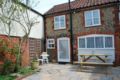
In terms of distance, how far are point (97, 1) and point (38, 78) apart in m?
10.1

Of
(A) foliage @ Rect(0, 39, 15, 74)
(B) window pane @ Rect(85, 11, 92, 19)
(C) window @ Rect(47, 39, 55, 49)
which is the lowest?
(A) foliage @ Rect(0, 39, 15, 74)

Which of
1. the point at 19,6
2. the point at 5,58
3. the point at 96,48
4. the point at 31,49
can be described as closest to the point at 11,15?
the point at 19,6

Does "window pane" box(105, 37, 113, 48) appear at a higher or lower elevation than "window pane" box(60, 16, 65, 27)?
lower

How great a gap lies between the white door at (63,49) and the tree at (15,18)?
14.9ft

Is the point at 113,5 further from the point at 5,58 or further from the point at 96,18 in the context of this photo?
the point at 5,58

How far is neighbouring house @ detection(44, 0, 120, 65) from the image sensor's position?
1590 cm

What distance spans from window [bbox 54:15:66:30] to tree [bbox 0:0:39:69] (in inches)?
167

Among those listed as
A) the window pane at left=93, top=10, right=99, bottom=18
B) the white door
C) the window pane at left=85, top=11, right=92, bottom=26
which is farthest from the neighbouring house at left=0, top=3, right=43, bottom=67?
the window pane at left=93, top=10, right=99, bottom=18

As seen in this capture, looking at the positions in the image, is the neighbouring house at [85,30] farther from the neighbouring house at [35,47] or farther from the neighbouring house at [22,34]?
the neighbouring house at [22,34]

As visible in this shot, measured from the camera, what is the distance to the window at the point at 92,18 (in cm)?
1689

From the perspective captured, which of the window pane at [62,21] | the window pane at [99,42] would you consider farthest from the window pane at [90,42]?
the window pane at [62,21]

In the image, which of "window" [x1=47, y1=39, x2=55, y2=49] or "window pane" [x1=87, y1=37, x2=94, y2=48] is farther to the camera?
"window" [x1=47, y1=39, x2=55, y2=49]

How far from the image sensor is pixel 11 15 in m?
13.3

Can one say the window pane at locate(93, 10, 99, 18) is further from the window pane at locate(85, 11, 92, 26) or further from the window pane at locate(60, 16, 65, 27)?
the window pane at locate(60, 16, 65, 27)
